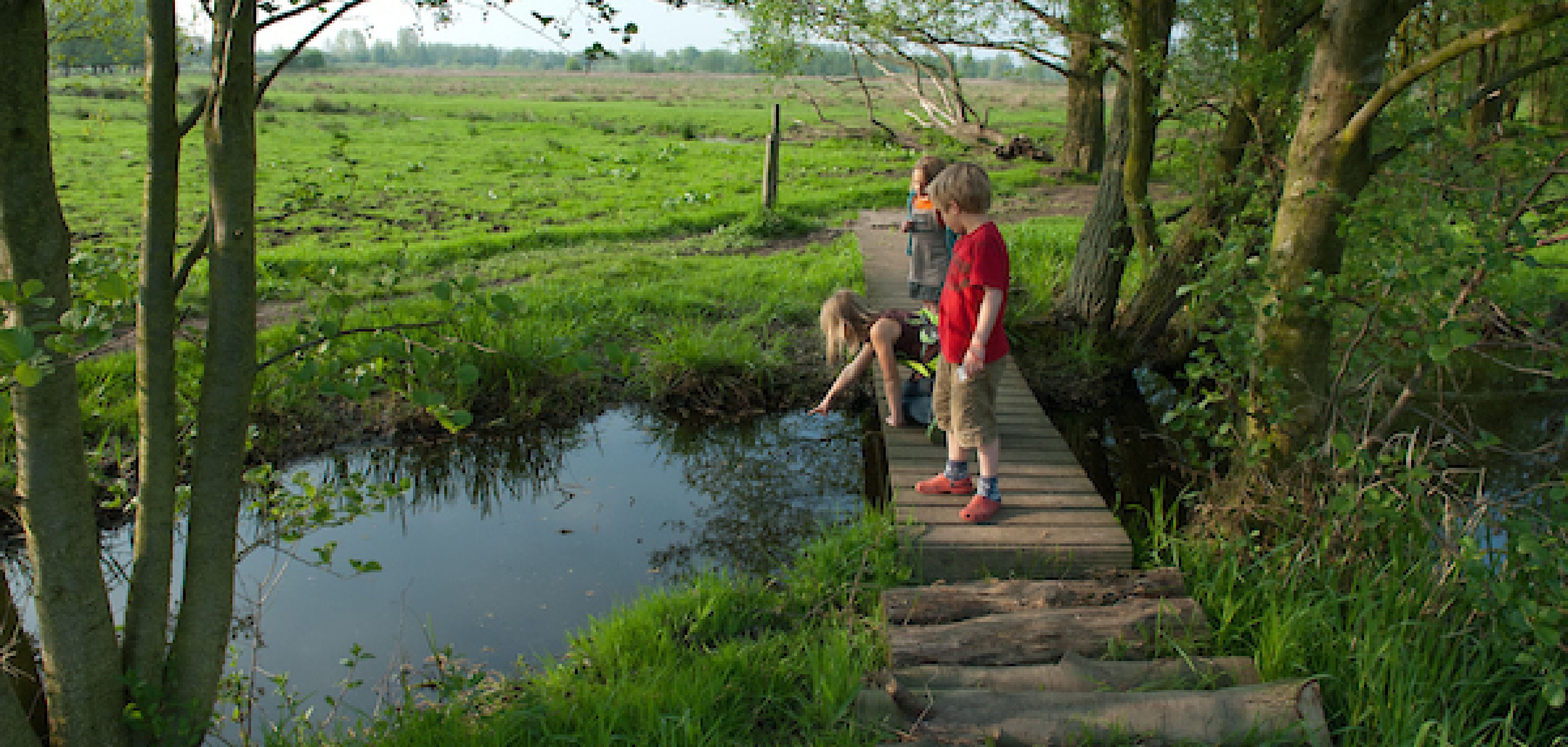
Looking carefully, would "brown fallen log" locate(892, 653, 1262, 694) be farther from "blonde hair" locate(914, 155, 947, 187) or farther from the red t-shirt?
"blonde hair" locate(914, 155, 947, 187)

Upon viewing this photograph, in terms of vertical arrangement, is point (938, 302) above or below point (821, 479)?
above

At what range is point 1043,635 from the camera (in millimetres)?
3420

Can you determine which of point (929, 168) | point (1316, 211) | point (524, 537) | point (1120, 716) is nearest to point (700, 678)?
point (1120, 716)

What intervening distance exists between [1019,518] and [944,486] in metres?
0.40

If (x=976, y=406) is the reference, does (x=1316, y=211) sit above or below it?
above

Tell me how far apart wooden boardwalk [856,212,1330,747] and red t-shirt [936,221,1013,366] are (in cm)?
78

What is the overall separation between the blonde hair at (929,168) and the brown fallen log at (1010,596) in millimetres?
2722

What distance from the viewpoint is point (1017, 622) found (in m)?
3.47

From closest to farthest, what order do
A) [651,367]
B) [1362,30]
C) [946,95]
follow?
[1362,30] → [651,367] → [946,95]

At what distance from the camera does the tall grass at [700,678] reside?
3.08 metres

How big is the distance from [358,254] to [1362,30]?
9588mm

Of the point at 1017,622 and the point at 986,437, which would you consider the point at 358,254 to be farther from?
the point at 1017,622

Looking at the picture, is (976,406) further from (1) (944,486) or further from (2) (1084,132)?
(2) (1084,132)

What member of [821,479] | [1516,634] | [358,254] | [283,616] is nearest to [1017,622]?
[1516,634]
